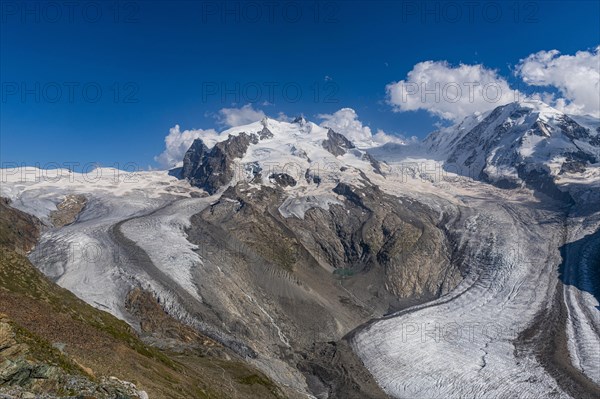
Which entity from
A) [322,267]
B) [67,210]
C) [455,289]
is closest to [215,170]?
[67,210]

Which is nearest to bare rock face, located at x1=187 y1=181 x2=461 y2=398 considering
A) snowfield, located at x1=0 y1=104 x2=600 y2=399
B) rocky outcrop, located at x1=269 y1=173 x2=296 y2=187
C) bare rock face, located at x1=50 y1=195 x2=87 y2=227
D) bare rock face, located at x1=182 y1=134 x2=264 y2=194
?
snowfield, located at x1=0 y1=104 x2=600 y2=399

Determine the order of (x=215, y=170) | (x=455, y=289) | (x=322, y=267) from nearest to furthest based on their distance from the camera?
(x=455, y=289), (x=322, y=267), (x=215, y=170)

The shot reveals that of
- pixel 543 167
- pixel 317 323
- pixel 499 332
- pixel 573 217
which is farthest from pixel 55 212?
pixel 543 167

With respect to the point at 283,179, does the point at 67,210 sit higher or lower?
lower

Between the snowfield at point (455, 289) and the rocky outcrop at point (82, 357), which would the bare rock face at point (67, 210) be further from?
the rocky outcrop at point (82, 357)

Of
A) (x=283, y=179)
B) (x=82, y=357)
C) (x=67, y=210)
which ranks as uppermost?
(x=283, y=179)

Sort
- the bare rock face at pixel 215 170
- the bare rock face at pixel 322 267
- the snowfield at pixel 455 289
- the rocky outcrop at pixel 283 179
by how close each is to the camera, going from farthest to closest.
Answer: the bare rock face at pixel 215 170
the rocky outcrop at pixel 283 179
the bare rock face at pixel 322 267
the snowfield at pixel 455 289

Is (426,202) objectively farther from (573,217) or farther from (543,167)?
(543,167)

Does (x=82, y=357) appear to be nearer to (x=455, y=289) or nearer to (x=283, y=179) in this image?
(x=455, y=289)

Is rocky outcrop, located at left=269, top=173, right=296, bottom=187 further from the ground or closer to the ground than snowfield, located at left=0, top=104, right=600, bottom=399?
further from the ground

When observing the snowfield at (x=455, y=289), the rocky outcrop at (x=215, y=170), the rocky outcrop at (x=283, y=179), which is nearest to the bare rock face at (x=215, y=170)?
the rocky outcrop at (x=215, y=170)

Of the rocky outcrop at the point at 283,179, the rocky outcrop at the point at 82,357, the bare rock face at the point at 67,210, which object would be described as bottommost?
the rocky outcrop at the point at 82,357

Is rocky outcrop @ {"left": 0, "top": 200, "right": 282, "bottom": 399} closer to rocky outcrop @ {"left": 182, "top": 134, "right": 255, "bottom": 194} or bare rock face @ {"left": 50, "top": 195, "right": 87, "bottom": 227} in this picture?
bare rock face @ {"left": 50, "top": 195, "right": 87, "bottom": 227}

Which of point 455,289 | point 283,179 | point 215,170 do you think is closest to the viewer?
point 455,289
